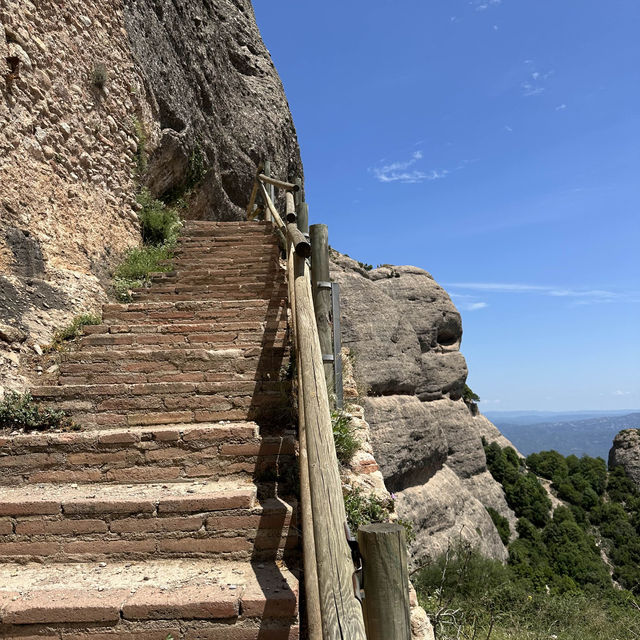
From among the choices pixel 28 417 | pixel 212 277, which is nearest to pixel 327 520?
pixel 28 417

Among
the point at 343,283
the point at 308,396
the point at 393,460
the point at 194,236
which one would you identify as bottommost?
the point at 393,460

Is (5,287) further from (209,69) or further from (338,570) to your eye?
(209,69)

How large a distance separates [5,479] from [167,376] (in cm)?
120

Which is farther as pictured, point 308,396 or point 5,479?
point 5,479

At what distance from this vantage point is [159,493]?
105 inches

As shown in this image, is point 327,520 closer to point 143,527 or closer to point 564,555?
point 143,527

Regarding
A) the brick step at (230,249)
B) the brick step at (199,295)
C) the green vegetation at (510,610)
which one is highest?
the brick step at (230,249)

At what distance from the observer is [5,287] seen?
4020 millimetres

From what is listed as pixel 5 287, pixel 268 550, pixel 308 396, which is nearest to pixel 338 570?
pixel 308 396

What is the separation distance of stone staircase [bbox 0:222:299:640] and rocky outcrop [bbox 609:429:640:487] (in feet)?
101

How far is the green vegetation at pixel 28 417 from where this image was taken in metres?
3.26

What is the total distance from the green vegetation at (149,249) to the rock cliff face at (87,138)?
18 cm

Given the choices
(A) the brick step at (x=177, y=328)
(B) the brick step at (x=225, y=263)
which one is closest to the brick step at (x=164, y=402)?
(A) the brick step at (x=177, y=328)

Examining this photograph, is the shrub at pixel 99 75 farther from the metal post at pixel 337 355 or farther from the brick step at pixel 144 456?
the brick step at pixel 144 456
